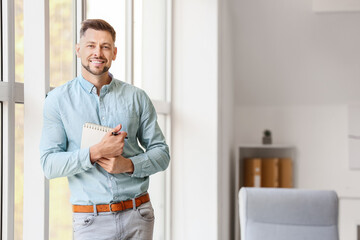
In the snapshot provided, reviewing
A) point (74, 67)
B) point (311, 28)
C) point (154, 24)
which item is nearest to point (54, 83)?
point (74, 67)

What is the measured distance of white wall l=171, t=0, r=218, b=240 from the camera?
150 inches

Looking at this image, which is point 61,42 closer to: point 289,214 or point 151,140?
point 151,140

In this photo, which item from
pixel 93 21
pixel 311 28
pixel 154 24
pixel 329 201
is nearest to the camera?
pixel 93 21

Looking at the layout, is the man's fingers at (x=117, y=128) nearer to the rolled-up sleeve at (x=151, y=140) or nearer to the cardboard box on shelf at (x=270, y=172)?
the rolled-up sleeve at (x=151, y=140)

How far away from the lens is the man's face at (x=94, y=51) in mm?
1623

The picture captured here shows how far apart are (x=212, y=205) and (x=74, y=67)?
195 centimetres

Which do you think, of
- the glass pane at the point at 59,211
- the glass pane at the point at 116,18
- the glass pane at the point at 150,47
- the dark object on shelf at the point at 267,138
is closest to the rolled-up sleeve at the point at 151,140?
the glass pane at the point at 59,211

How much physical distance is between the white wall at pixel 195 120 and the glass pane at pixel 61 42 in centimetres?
170

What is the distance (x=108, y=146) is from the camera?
1.56 metres

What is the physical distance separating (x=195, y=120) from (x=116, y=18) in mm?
1301

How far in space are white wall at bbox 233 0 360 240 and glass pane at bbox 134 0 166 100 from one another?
4.66 feet

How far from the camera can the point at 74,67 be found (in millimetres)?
2209

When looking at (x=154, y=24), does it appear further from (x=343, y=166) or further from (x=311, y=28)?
(x=343, y=166)

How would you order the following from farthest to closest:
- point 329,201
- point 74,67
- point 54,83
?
point 329,201, point 74,67, point 54,83
